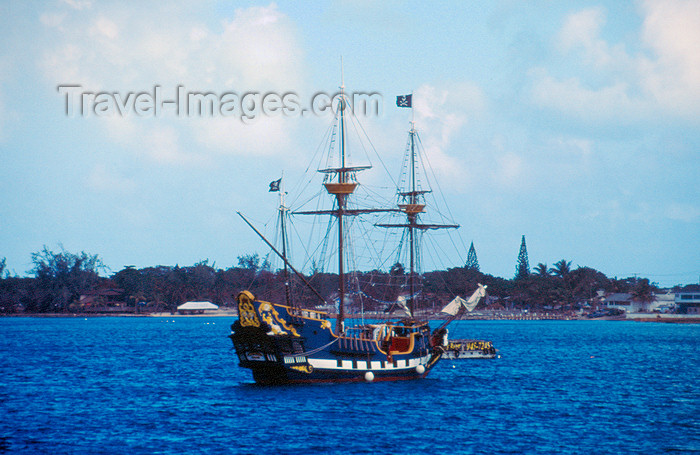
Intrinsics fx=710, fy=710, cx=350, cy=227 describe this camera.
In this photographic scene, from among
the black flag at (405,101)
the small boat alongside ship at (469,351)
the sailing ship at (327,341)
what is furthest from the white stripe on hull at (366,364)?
the black flag at (405,101)

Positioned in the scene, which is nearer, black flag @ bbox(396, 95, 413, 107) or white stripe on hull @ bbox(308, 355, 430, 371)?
white stripe on hull @ bbox(308, 355, 430, 371)

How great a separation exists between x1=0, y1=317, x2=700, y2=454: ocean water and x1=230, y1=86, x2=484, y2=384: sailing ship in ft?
4.54

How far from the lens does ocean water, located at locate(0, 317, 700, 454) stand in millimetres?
33219

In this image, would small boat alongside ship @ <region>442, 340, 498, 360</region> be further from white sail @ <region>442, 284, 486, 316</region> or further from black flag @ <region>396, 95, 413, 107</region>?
black flag @ <region>396, 95, 413, 107</region>

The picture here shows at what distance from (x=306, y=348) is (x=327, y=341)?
5.24 feet

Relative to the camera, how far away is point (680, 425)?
3800 centimetres

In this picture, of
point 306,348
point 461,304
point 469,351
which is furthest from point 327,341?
point 469,351

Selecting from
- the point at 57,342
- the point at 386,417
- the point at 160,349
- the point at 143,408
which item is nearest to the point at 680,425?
the point at 386,417

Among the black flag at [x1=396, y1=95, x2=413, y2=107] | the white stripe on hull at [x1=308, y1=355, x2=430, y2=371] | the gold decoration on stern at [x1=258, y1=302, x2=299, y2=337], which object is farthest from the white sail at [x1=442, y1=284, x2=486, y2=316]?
the black flag at [x1=396, y1=95, x2=413, y2=107]

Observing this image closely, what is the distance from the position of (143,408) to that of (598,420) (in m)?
26.8

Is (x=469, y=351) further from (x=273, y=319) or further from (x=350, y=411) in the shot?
(x=350, y=411)

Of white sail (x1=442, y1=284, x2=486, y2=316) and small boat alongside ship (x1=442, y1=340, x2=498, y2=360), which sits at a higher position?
white sail (x1=442, y1=284, x2=486, y2=316)

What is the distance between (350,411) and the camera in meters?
41.6

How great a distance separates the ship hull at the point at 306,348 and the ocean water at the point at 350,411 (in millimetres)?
1301
